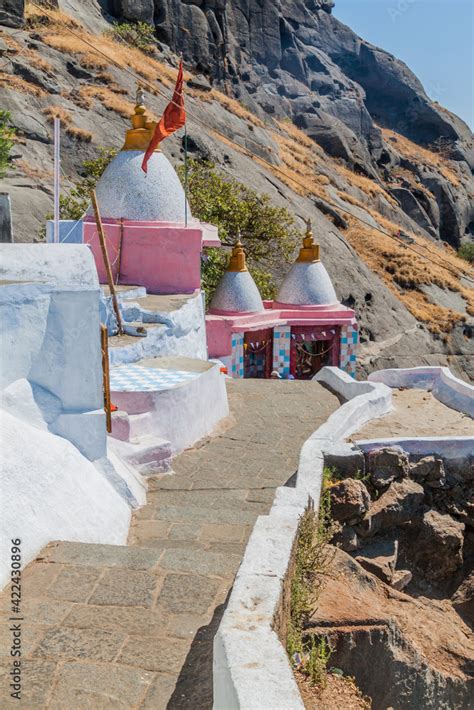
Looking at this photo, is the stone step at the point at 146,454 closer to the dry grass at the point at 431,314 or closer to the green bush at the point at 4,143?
the green bush at the point at 4,143

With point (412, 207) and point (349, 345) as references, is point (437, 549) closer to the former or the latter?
point (349, 345)

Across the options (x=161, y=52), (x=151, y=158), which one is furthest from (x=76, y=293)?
(x=161, y=52)

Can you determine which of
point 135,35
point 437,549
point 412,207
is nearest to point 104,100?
point 135,35

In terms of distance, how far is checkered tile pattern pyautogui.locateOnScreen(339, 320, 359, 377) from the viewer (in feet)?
58.0

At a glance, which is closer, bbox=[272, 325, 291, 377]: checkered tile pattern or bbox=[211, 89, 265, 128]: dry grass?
bbox=[272, 325, 291, 377]: checkered tile pattern

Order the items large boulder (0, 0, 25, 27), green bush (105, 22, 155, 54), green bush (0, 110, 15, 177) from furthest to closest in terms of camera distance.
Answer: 1. green bush (105, 22, 155, 54)
2. large boulder (0, 0, 25, 27)
3. green bush (0, 110, 15, 177)

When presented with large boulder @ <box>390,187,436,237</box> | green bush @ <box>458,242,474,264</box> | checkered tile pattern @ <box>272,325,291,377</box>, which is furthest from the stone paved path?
large boulder @ <box>390,187,436,237</box>

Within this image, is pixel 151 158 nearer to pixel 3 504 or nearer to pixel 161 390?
pixel 161 390

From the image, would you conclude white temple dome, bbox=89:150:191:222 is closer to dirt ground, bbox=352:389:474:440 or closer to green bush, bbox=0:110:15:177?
dirt ground, bbox=352:389:474:440

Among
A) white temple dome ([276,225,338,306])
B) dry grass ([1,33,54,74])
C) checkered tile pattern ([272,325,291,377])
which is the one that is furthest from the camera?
dry grass ([1,33,54,74])

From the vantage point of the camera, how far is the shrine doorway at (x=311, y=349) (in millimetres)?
17500

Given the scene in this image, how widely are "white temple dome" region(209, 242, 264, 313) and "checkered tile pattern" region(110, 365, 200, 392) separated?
6.64 metres

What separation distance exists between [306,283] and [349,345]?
6.25 feet

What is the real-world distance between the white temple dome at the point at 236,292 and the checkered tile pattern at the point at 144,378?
6641 mm
